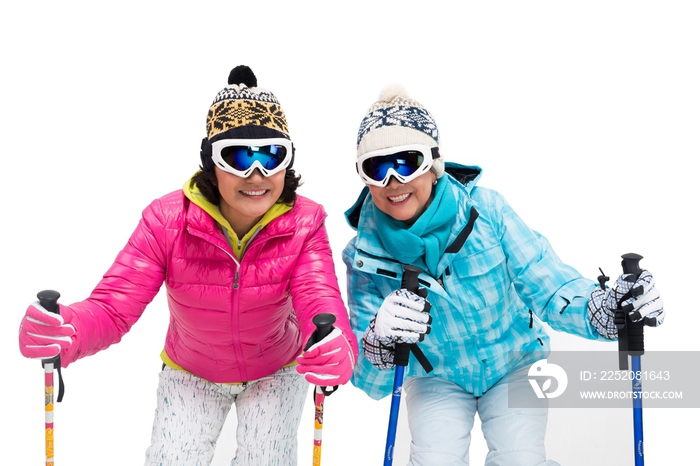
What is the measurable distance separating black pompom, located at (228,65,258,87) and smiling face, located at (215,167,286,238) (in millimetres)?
422

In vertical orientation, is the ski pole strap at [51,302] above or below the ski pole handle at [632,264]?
below

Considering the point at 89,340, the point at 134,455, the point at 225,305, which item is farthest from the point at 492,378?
the point at 134,455

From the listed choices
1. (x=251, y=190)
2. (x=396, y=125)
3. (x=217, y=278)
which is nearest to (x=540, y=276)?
(x=396, y=125)

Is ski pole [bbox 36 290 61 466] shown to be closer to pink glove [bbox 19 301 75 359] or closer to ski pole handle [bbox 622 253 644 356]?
pink glove [bbox 19 301 75 359]

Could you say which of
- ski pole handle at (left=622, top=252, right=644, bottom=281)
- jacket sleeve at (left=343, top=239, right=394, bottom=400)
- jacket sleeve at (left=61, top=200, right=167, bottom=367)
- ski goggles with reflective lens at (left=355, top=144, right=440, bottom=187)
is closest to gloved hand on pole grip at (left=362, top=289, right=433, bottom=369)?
jacket sleeve at (left=343, top=239, right=394, bottom=400)

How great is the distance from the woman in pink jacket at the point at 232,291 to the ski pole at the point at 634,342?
118 centimetres

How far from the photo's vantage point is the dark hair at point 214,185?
4230mm

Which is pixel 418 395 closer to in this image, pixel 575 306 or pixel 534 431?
pixel 534 431

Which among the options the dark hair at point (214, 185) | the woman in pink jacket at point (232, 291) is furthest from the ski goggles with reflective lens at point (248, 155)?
the dark hair at point (214, 185)

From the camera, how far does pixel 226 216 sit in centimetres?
430

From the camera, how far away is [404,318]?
395 centimetres

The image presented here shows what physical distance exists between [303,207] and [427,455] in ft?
4.33

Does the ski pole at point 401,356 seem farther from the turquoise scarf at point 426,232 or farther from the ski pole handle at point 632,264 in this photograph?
the ski pole handle at point 632,264

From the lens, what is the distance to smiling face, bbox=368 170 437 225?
163 inches
